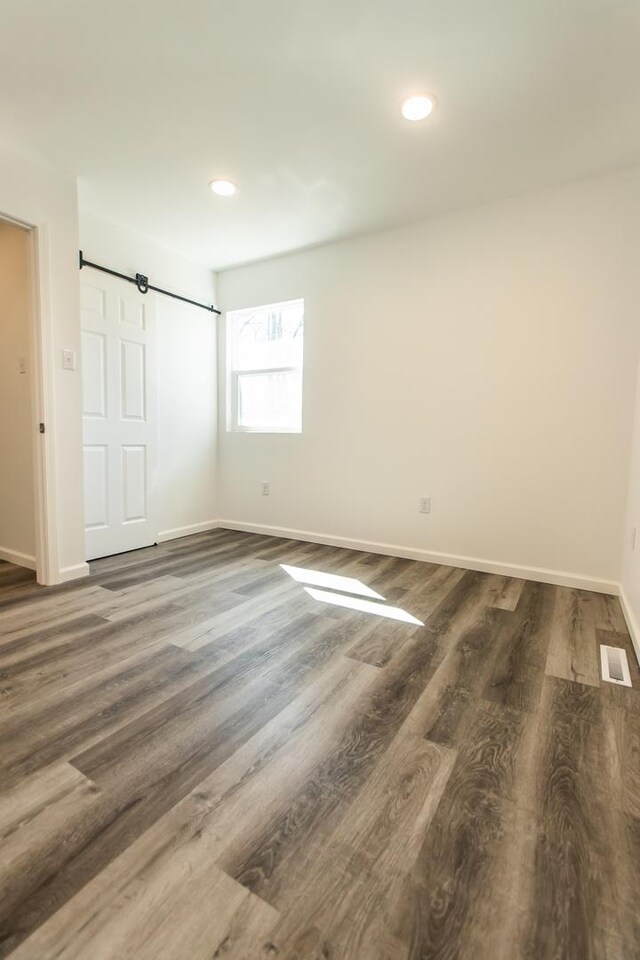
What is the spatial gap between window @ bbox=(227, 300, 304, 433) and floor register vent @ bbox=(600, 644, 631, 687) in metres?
2.69

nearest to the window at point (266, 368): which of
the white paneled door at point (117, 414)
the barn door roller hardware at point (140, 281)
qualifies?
the barn door roller hardware at point (140, 281)

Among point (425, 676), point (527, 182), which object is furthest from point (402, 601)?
point (527, 182)

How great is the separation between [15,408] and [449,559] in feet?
10.7

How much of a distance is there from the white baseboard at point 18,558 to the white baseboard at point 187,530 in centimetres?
97

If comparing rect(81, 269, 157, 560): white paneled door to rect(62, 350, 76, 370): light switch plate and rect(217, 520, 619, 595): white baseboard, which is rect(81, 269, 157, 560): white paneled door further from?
rect(217, 520, 619, 595): white baseboard

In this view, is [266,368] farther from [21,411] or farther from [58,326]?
[21,411]

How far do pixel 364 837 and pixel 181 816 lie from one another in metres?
0.44

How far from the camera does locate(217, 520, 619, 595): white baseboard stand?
2639 mm

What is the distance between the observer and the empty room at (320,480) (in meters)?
0.91

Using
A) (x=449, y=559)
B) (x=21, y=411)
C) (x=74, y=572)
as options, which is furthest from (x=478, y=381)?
(x=21, y=411)

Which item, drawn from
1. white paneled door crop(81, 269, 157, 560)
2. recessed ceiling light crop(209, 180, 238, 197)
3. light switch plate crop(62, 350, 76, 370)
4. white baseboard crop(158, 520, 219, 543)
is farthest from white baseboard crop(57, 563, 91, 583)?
recessed ceiling light crop(209, 180, 238, 197)

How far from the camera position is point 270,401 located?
396 centimetres

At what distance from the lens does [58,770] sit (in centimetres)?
115

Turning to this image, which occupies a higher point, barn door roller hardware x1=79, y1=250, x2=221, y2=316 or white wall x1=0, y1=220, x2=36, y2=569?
barn door roller hardware x1=79, y1=250, x2=221, y2=316
